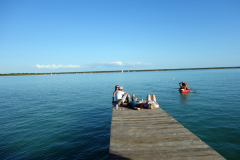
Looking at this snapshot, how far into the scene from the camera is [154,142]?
6.13 m

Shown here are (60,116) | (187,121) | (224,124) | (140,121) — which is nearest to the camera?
(140,121)

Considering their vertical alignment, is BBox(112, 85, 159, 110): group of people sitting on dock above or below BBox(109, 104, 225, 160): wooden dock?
above

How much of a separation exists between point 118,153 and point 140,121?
3720 mm

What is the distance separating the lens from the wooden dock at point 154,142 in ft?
17.0

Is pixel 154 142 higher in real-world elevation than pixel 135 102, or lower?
lower

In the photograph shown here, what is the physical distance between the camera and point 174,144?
591 centimetres

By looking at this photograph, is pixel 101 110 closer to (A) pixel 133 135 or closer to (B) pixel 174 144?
(A) pixel 133 135

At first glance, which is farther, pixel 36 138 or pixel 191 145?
pixel 36 138

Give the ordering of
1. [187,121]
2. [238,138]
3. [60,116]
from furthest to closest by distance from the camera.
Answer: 1. [60,116]
2. [187,121]
3. [238,138]

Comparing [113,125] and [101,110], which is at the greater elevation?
[113,125]

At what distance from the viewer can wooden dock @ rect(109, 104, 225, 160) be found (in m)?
5.17

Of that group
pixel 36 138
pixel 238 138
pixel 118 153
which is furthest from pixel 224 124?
pixel 36 138

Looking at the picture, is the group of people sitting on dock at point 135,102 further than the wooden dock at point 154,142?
Yes

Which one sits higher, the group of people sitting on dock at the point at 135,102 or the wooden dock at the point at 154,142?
the group of people sitting on dock at the point at 135,102
